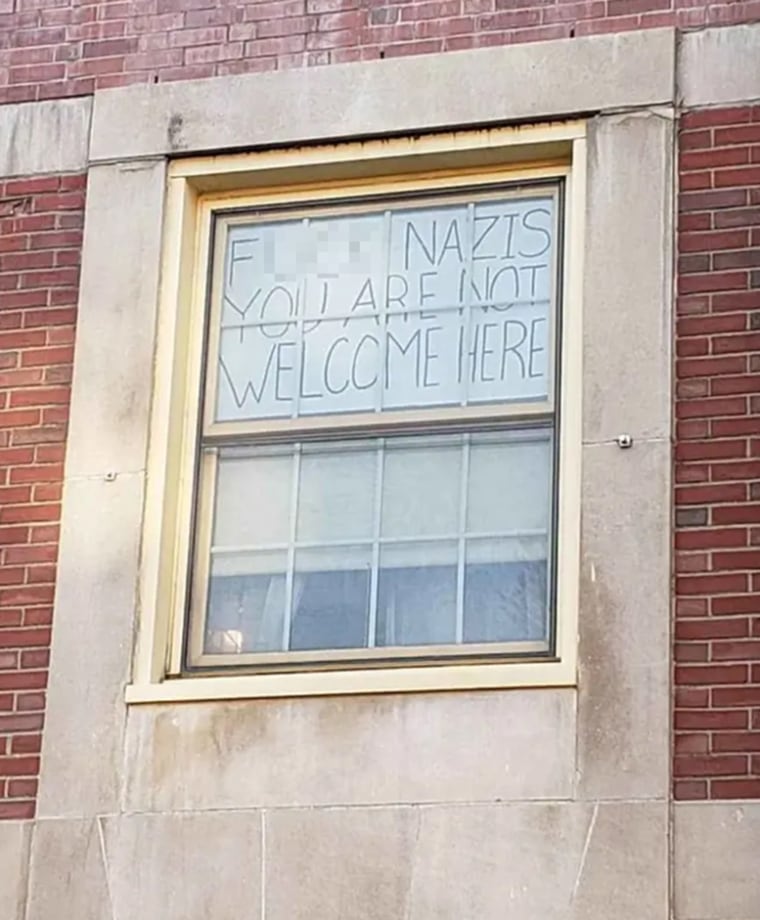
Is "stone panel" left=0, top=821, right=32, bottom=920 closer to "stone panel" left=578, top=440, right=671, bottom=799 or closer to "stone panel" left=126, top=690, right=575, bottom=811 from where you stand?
"stone panel" left=126, top=690, right=575, bottom=811

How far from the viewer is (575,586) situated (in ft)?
27.5

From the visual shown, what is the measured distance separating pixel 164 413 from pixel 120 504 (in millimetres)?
393

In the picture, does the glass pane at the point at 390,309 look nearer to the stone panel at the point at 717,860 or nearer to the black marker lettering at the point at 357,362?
the black marker lettering at the point at 357,362

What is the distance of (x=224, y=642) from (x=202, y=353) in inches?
45.0

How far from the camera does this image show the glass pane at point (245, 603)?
28.9ft

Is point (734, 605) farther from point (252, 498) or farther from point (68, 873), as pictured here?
point (68, 873)

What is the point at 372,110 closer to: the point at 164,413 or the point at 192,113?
the point at 192,113

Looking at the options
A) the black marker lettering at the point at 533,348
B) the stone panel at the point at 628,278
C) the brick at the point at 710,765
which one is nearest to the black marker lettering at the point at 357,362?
the black marker lettering at the point at 533,348

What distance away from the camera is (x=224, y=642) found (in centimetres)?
884

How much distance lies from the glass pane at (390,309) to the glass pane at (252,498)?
0.59 ft

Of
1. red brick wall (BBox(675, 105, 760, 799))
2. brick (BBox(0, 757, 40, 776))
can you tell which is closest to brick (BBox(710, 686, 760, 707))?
red brick wall (BBox(675, 105, 760, 799))

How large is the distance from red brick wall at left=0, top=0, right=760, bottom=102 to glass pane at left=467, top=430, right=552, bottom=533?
159 cm

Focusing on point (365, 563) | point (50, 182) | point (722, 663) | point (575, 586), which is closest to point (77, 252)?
point (50, 182)

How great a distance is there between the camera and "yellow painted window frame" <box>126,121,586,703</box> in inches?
331
